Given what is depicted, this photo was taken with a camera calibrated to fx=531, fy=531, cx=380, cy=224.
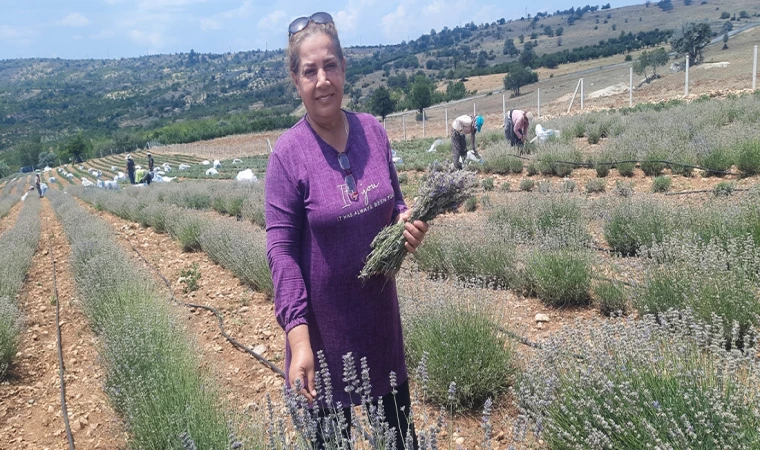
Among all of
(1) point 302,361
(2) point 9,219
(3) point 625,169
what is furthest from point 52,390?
(2) point 9,219

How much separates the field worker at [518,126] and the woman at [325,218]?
1196cm

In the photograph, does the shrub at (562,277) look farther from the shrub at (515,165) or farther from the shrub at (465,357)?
the shrub at (515,165)

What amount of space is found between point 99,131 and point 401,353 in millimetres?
128993

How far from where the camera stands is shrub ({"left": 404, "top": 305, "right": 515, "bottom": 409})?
348 centimetres

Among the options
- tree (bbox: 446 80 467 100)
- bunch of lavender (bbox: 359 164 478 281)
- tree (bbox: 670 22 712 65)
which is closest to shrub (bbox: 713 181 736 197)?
bunch of lavender (bbox: 359 164 478 281)

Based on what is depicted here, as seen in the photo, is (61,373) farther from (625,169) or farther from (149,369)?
(625,169)

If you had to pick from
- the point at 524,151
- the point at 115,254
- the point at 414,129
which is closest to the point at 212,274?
the point at 115,254

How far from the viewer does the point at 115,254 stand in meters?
7.12

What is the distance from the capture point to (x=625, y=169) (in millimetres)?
10242

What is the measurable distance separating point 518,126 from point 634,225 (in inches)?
324

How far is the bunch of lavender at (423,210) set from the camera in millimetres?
1922

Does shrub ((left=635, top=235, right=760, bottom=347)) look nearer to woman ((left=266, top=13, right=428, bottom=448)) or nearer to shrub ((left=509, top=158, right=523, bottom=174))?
woman ((left=266, top=13, right=428, bottom=448))

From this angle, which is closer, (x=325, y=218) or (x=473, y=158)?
(x=325, y=218)

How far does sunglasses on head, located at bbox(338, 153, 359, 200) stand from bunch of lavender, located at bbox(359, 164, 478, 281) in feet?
0.60
